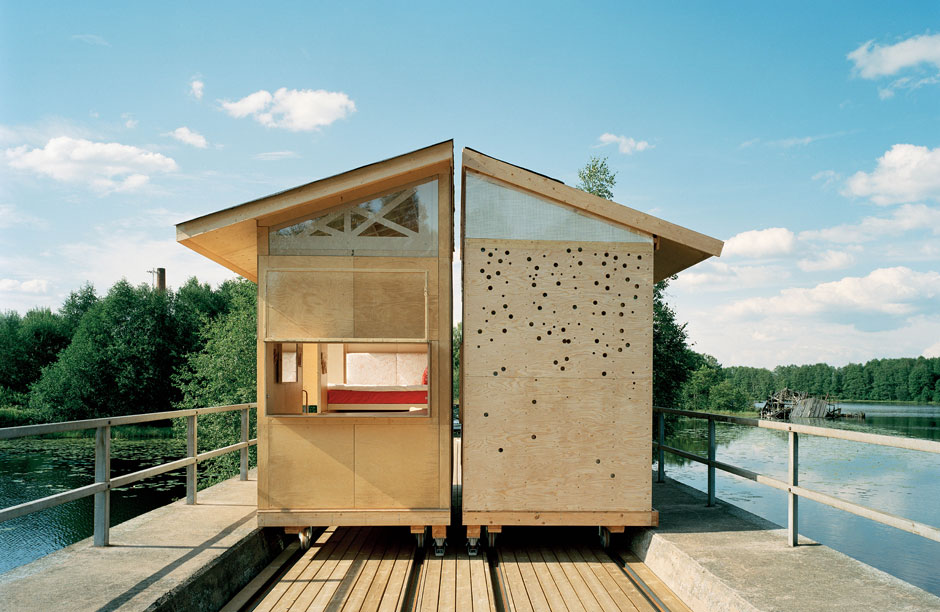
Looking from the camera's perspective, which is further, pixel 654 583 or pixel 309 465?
pixel 309 465

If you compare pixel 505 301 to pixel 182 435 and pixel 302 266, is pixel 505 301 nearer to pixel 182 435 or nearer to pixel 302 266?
pixel 302 266

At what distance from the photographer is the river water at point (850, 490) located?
1427 centimetres

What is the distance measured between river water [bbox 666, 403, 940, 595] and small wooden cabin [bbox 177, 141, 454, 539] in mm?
11044

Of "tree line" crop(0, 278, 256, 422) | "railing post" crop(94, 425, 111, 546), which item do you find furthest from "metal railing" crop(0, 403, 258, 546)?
"tree line" crop(0, 278, 256, 422)

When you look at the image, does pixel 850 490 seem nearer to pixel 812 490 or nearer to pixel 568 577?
pixel 812 490

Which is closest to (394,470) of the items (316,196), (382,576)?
(382,576)

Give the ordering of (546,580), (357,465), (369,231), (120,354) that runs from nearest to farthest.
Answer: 1. (546,580)
2. (357,465)
3. (369,231)
4. (120,354)

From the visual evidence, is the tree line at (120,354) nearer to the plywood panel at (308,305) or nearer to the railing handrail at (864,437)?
the plywood panel at (308,305)

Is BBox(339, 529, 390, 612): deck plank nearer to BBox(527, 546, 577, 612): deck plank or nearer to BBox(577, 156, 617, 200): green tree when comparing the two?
BBox(527, 546, 577, 612): deck plank

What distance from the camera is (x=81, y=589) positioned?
4008 millimetres

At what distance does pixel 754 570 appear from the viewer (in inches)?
179

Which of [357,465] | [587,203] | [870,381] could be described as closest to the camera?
[357,465]

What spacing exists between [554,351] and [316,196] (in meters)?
2.48

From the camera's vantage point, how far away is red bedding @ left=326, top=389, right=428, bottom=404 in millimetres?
7613
